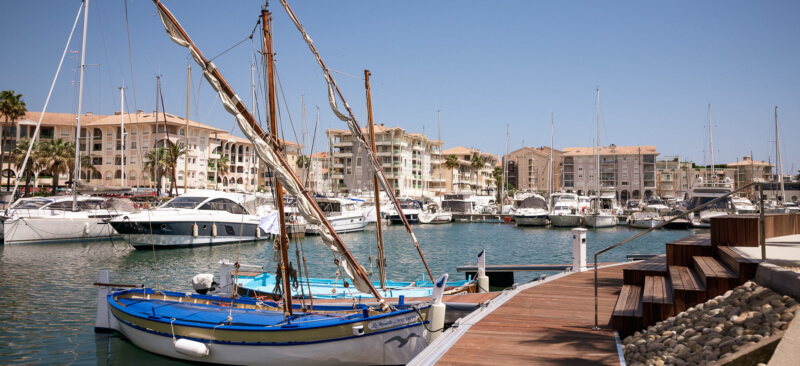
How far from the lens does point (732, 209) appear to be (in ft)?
188

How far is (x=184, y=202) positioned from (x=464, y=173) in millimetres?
98548

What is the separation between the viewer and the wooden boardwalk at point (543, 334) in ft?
23.8

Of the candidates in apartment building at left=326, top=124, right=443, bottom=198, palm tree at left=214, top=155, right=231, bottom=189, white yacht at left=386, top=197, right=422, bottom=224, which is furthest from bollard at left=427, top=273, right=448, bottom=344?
palm tree at left=214, top=155, right=231, bottom=189

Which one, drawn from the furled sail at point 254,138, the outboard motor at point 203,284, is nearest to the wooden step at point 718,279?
the furled sail at point 254,138

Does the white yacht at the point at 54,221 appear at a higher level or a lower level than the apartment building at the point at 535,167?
lower

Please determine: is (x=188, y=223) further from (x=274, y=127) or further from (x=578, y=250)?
(x=578, y=250)

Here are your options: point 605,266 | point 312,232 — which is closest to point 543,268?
point 605,266

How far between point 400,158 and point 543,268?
84.5 metres

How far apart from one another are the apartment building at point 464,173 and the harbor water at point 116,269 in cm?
7029

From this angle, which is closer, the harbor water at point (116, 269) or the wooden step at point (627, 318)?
the wooden step at point (627, 318)

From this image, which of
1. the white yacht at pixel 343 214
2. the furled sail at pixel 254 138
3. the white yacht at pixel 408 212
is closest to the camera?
the furled sail at pixel 254 138

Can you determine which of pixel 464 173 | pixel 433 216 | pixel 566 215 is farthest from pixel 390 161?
pixel 566 215

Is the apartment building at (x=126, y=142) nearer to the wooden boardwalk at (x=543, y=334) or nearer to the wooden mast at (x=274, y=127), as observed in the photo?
the wooden mast at (x=274, y=127)

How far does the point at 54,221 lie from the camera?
39500 mm
